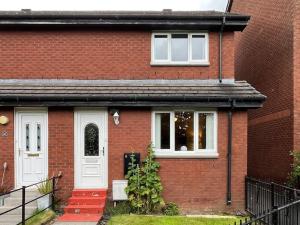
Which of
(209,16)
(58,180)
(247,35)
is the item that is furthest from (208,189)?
(247,35)

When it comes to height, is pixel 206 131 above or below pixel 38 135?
above

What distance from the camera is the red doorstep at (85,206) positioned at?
9.47 metres

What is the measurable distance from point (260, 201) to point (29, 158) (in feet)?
22.1

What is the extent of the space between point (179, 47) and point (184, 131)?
2750 millimetres

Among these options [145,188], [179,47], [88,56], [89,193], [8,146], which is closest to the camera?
[145,188]

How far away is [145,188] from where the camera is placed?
10398 millimetres

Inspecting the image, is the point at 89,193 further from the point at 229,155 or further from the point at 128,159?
the point at 229,155

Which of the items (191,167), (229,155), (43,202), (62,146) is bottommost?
(43,202)

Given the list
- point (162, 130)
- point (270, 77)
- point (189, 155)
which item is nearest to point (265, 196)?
point (189, 155)

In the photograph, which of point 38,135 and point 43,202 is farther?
point 38,135

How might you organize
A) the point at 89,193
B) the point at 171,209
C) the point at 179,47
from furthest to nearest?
the point at 179,47, the point at 89,193, the point at 171,209

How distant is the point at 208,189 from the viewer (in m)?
10.9

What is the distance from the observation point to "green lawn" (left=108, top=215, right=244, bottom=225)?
8.90 metres

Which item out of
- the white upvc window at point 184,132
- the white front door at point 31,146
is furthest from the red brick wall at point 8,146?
the white upvc window at point 184,132
